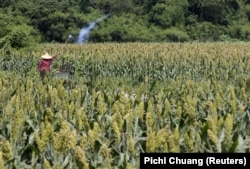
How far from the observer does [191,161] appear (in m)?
2.72

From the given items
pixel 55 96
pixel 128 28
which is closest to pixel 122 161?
pixel 55 96

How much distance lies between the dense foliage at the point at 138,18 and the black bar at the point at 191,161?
30905mm

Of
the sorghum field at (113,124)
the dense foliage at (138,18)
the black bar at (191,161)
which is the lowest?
the dense foliage at (138,18)

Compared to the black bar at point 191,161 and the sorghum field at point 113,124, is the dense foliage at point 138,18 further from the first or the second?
the black bar at point 191,161

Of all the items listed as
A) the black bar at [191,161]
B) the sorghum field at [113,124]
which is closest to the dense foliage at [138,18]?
the sorghum field at [113,124]

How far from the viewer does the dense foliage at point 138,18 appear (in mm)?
35750

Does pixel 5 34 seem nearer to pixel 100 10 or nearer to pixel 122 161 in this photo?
pixel 122 161

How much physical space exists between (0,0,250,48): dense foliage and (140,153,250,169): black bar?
30.9m

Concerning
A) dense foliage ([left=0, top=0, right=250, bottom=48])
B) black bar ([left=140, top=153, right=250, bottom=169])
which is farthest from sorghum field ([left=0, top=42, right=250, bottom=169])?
dense foliage ([left=0, top=0, right=250, bottom=48])

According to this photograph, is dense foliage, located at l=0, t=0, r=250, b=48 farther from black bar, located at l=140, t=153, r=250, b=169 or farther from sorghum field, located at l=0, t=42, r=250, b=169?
black bar, located at l=140, t=153, r=250, b=169

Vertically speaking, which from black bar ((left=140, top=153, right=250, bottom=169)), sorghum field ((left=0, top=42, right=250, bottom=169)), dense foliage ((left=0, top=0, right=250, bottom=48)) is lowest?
dense foliage ((left=0, top=0, right=250, bottom=48))

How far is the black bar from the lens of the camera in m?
2.67

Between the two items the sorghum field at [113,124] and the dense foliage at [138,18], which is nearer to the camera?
the sorghum field at [113,124]

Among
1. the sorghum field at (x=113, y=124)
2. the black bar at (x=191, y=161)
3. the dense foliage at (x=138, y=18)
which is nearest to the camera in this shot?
the black bar at (x=191, y=161)
